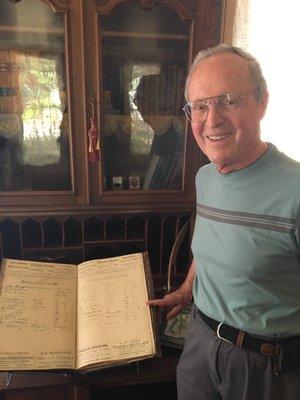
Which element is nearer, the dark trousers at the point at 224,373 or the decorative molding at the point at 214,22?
the dark trousers at the point at 224,373

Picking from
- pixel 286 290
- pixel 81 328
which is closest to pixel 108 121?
pixel 81 328

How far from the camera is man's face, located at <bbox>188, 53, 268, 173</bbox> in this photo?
2.60 feet

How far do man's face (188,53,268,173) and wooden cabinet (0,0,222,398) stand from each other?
1.54 ft

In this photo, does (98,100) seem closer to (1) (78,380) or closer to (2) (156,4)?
(2) (156,4)

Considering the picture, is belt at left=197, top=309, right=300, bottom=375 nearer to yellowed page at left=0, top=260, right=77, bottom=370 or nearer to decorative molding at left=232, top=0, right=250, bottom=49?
yellowed page at left=0, top=260, right=77, bottom=370

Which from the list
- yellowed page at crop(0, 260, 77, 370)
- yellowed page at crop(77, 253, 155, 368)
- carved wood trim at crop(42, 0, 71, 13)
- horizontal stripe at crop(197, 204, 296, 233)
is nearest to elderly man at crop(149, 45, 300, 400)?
horizontal stripe at crop(197, 204, 296, 233)

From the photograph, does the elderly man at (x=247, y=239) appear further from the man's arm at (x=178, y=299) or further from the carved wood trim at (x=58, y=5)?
the carved wood trim at (x=58, y=5)

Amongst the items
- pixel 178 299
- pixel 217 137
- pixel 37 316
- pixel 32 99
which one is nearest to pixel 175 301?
pixel 178 299

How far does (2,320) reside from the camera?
0.99 m

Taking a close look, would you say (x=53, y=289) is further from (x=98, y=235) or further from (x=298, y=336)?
(x=298, y=336)

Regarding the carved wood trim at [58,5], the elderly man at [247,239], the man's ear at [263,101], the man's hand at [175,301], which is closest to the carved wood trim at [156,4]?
the carved wood trim at [58,5]

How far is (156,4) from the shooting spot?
119 centimetres

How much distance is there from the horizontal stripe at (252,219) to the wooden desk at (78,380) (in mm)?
552

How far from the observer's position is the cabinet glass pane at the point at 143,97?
1.23 metres
